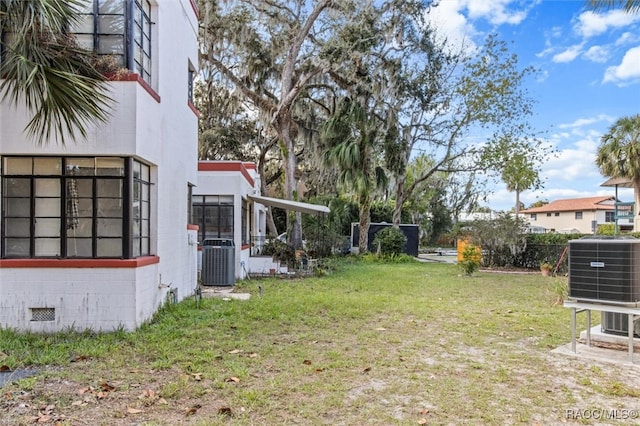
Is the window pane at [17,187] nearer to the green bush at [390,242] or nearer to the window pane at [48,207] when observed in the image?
the window pane at [48,207]

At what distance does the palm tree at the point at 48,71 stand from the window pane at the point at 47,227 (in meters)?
1.17

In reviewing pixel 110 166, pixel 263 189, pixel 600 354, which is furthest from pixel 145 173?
pixel 263 189

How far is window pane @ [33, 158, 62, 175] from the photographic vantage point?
675 centimetres

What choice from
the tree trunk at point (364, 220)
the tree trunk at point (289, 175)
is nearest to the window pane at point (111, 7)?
the tree trunk at point (289, 175)

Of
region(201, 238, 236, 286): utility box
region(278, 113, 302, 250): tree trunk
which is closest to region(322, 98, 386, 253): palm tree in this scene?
region(278, 113, 302, 250): tree trunk

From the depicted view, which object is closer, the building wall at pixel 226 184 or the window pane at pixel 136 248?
the window pane at pixel 136 248

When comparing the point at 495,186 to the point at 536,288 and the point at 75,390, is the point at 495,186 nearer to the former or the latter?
the point at 536,288

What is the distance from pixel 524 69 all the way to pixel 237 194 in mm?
15334

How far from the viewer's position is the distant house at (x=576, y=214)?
44.8 m

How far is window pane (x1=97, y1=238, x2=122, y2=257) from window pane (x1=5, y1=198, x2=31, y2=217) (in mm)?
1102

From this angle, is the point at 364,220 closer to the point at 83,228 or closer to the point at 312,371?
the point at 83,228

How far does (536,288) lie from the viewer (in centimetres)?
1323

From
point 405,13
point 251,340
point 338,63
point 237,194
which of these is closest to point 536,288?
point 237,194

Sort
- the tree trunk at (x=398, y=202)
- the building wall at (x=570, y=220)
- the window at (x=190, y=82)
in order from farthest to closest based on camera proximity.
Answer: the building wall at (x=570, y=220), the tree trunk at (x=398, y=202), the window at (x=190, y=82)
